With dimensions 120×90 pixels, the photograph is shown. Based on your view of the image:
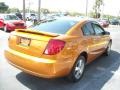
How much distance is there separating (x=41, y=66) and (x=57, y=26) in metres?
1.44

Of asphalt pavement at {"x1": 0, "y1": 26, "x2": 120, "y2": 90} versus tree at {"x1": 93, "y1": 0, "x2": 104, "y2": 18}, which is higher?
tree at {"x1": 93, "y1": 0, "x2": 104, "y2": 18}

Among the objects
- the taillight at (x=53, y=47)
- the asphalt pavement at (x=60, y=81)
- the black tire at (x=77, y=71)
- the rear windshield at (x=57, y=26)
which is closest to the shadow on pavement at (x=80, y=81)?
the asphalt pavement at (x=60, y=81)

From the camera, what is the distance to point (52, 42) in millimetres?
4934

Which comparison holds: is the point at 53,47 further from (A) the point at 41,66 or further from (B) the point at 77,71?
(B) the point at 77,71

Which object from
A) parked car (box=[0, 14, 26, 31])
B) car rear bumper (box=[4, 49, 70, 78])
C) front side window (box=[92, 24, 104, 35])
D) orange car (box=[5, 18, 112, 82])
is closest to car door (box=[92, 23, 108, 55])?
front side window (box=[92, 24, 104, 35])

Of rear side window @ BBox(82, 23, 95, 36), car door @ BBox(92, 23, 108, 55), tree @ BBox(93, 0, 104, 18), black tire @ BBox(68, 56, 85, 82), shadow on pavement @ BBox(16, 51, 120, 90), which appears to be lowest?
shadow on pavement @ BBox(16, 51, 120, 90)

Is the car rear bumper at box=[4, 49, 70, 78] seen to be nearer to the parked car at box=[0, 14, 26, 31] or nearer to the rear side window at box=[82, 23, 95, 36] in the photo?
the rear side window at box=[82, 23, 95, 36]

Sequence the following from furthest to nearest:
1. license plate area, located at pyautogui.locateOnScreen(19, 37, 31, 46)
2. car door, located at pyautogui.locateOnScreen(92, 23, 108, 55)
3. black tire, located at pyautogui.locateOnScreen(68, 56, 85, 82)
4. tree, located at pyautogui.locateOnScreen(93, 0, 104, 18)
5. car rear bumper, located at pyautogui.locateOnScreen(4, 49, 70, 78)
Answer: tree, located at pyautogui.locateOnScreen(93, 0, 104, 18)
car door, located at pyautogui.locateOnScreen(92, 23, 108, 55)
black tire, located at pyautogui.locateOnScreen(68, 56, 85, 82)
license plate area, located at pyautogui.locateOnScreen(19, 37, 31, 46)
car rear bumper, located at pyautogui.locateOnScreen(4, 49, 70, 78)

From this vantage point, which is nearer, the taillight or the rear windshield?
the taillight

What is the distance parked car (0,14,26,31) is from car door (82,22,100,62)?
1056cm

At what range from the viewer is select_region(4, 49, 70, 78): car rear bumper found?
190 inches

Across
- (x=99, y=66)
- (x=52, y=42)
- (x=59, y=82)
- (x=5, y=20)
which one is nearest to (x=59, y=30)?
(x=52, y=42)

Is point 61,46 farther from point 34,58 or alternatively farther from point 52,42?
point 34,58

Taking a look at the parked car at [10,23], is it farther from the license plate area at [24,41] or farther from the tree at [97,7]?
the tree at [97,7]
